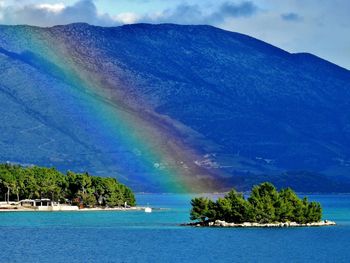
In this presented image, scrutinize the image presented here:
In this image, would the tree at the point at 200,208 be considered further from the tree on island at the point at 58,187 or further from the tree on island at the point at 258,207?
the tree on island at the point at 58,187

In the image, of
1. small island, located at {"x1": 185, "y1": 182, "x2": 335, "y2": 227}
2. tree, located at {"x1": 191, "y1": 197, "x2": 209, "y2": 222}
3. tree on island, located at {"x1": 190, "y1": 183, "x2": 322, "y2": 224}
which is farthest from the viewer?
tree, located at {"x1": 191, "y1": 197, "x2": 209, "y2": 222}

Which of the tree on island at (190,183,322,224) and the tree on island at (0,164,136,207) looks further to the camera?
the tree on island at (0,164,136,207)

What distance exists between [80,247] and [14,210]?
69078 millimetres

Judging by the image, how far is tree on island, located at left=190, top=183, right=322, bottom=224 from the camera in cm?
10800

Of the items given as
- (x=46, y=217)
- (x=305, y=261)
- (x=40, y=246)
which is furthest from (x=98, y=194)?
(x=305, y=261)

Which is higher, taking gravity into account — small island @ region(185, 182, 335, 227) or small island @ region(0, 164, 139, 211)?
small island @ region(0, 164, 139, 211)

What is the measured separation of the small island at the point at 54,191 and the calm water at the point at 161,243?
36608 mm

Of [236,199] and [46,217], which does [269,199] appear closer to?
[236,199]

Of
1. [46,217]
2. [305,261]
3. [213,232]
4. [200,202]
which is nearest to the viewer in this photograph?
[305,261]

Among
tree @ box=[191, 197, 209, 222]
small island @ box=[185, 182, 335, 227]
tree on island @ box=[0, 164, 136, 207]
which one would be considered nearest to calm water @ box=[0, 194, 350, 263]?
tree @ box=[191, 197, 209, 222]

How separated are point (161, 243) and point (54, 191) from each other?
7345 cm

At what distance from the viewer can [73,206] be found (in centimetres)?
16400

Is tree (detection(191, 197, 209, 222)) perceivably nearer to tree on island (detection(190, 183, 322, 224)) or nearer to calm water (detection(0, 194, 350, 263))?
tree on island (detection(190, 183, 322, 224))

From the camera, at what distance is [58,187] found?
164 meters
